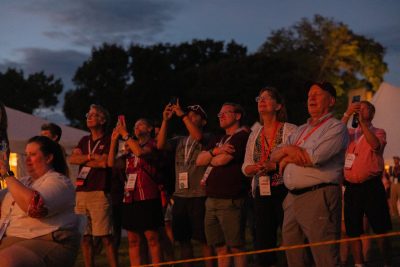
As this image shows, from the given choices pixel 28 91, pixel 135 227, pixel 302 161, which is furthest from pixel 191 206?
pixel 28 91

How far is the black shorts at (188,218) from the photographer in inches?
263

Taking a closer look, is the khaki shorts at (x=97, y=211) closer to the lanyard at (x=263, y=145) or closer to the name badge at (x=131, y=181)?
the name badge at (x=131, y=181)

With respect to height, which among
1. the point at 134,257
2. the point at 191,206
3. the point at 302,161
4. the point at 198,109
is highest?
the point at 198,109

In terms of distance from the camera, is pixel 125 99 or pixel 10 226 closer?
pixel 10 226

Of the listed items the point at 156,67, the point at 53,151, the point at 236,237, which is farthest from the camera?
the point at 156,67

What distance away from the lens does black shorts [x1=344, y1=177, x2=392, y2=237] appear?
21.8 feet

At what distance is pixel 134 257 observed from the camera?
6.80 m

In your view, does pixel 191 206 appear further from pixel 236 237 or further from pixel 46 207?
pixel 46 207

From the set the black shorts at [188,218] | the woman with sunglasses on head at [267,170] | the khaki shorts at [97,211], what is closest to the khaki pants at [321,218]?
the woman with sunglasses on head at [267,170]

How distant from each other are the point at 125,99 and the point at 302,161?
153ft

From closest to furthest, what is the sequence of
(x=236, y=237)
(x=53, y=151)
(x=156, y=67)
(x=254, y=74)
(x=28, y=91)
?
(x=53, y=151)
(x=236, y=237)
(x=254, y=74)
(x=156, y=67)
(x=28, y=91)

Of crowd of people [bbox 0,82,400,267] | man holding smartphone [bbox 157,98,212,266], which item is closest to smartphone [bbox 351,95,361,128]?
crowd of people [bbox 0,82,400,267]

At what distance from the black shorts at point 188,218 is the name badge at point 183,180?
0.45 feet

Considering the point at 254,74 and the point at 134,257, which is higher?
the point at 254,74
